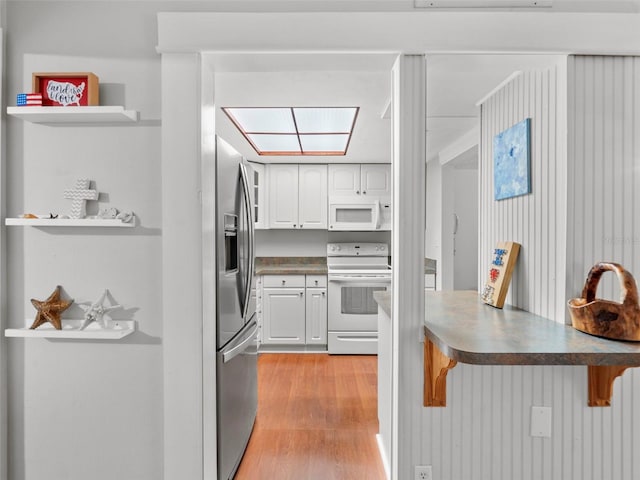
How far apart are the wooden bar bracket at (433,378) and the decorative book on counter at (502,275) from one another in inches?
22.6

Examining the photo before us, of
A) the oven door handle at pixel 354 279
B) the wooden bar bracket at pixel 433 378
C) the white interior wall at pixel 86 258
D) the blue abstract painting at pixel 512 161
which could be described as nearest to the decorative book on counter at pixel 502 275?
the blue abstract painting at pixel 512 161

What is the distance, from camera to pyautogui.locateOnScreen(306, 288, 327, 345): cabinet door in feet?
13.9

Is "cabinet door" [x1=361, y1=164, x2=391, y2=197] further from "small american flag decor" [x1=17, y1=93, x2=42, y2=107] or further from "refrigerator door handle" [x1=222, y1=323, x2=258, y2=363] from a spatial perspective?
"small american flag decor" [x1=17, y1=93, x2=42, y2=107]

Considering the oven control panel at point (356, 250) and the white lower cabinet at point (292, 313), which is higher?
the oven control panel at point (356, 250)

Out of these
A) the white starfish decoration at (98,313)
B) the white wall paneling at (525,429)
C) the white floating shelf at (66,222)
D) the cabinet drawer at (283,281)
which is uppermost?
the white floating shelf at (66,222)

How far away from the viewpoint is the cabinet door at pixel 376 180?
14.9ft

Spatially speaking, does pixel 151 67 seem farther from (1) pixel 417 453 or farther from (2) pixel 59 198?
(1) pixel 417 453

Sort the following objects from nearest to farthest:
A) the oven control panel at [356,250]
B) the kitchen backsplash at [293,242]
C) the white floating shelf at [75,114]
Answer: the white floating shelf at [75,114] < the oven control panel at [356,250] < the kitchen backsplash at [293,242]

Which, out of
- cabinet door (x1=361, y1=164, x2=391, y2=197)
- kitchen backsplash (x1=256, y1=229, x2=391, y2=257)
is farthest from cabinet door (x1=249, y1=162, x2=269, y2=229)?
cabinet door (x1=361, y1=164, x2=391, y2=197)

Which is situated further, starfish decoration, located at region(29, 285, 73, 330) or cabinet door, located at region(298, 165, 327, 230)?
cabinet door, located at region(298, 165, 327, 230)

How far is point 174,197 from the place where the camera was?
149 cm

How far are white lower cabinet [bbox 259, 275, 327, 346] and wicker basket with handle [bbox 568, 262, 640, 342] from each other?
3063 mm

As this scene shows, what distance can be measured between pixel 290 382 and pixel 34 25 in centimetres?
297

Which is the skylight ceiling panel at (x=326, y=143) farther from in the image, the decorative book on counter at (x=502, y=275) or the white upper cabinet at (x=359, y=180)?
the decorative book on counter at (x=502, y=275)
